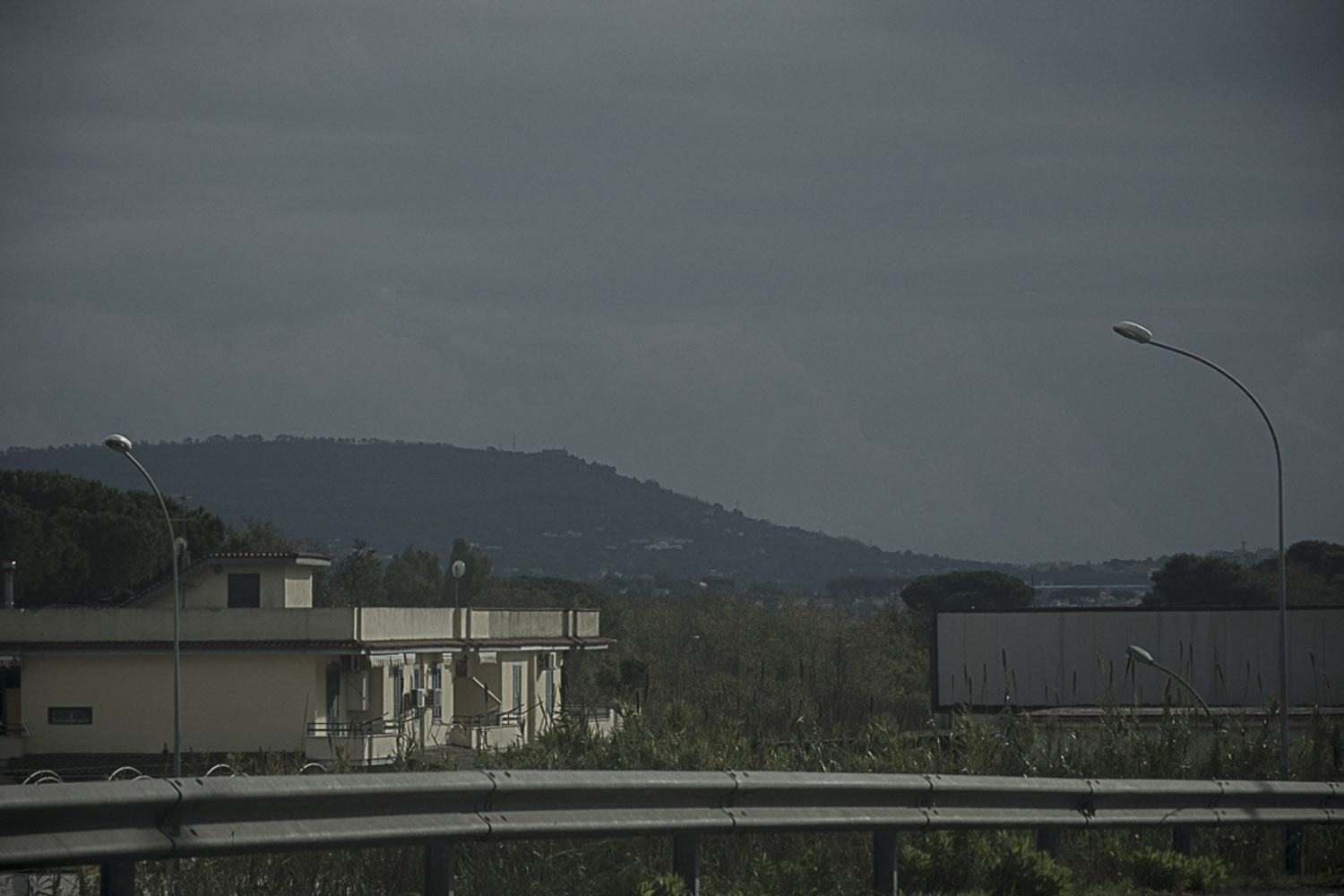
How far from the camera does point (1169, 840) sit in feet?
33.0

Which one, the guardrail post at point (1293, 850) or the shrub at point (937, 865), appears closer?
the shrub at point (937, 865)

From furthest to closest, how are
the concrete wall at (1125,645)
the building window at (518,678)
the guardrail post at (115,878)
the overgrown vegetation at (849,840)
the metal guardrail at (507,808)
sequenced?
the building window at (518,678) < the concrete wall at (1125,645) < the overgrown vegetation at (849,840) < the guardrail post at (115,878) < the metal guardrail at (507,808)

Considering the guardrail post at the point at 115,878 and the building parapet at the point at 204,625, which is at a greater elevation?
the guardrail post at the point at 115,878

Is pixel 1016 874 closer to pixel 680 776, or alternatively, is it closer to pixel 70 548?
pixel 680 776

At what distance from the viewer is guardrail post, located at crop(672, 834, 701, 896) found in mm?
6953

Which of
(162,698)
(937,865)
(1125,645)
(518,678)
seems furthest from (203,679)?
(937,865)

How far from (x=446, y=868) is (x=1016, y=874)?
11.4 ft

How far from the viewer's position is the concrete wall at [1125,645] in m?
46.9

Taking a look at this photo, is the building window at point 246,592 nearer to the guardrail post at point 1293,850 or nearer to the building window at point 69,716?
the building window at point 69,716

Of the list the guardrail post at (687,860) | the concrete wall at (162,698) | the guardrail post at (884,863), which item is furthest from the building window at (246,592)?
the guardrail post at (687,860)

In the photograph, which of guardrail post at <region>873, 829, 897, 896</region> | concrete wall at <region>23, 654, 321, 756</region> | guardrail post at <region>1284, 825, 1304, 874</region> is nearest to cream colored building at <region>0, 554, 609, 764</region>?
concrete wall at <region>23, 654, 321, 756</region>

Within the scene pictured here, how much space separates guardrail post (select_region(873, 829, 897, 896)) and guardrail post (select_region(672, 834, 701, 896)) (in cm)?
112

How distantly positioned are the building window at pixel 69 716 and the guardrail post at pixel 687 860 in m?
42.1

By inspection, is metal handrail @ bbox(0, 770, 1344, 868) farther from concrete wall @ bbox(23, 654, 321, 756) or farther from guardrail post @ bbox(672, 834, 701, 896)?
concrete wall @ bbox(23, 654, 321, 756)
